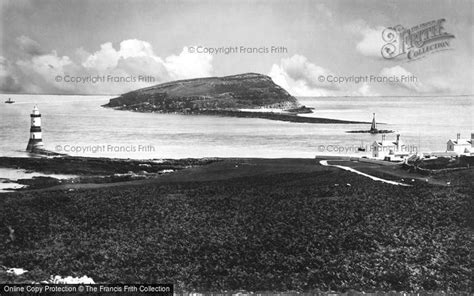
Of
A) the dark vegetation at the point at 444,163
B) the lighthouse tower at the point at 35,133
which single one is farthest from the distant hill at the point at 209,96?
the dark vegetation at the point at 444,163

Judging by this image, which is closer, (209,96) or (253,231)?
(253,231)

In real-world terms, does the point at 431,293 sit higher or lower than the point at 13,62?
lower

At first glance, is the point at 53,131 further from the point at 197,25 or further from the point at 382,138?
the point at 382,138

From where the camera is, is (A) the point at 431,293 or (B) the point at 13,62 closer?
(A) the point at 431,293

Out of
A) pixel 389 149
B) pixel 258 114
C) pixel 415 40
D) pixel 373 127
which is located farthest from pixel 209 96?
pixel 415 40

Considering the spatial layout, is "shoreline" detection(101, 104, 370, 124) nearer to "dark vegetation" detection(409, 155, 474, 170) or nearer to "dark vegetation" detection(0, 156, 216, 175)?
"dark vegetation" detection(0, 156, 216, 175)

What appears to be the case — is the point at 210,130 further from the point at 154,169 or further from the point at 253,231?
the point at 253,231

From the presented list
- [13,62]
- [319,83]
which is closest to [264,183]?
[319,83]
